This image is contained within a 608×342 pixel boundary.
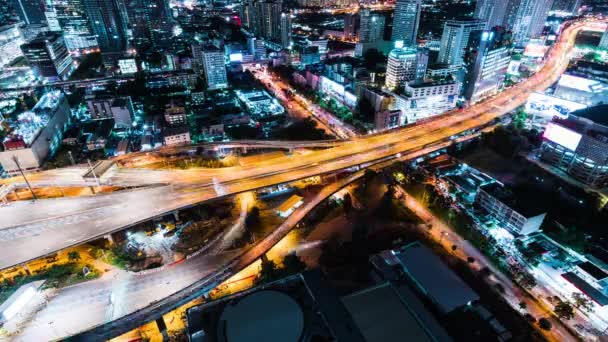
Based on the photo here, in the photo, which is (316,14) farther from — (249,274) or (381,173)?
(249,274)

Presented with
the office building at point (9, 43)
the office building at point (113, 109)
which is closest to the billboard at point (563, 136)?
the office building at point (113, 109)

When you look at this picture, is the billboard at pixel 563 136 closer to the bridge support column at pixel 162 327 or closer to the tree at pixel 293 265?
the tree at pixel 293 265

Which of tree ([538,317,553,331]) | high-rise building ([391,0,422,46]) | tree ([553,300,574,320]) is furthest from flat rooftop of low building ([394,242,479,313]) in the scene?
high-rise building ([391,0,422,46])

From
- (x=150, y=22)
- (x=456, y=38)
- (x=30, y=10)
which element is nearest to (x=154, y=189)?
(x=456, y=38)

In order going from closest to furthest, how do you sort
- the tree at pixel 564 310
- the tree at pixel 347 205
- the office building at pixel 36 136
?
the tree at pixel 564 310 < the tree at pixel 347 205 < the office building at pixel 36 136

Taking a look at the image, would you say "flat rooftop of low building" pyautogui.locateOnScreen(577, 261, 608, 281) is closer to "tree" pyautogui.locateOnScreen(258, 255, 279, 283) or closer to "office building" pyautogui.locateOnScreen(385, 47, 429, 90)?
"tree" pyautogui.locateOnScreen(258, 255, 279, 283)

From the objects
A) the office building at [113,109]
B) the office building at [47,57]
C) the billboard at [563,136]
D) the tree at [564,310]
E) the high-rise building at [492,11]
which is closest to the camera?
the tree at [564,310]

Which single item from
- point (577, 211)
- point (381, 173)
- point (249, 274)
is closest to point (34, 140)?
point (249, 274)
